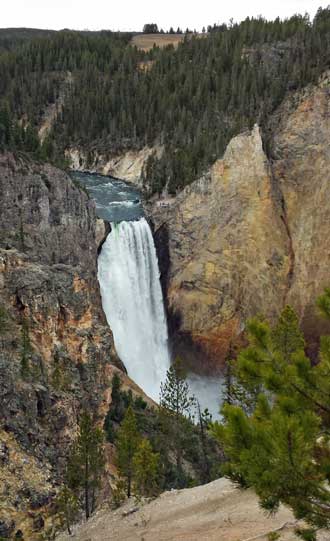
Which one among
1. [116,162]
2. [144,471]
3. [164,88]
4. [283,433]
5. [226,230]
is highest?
[164,88]

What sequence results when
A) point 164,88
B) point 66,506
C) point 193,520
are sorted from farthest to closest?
1. point 164,88
2. point 66,506
3. point 193,520

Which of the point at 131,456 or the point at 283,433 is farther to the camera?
the point at 131,456

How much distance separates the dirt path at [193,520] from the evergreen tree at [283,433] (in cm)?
631

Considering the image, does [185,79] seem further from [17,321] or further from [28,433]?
[28,433]

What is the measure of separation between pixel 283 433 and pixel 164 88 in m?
78.2

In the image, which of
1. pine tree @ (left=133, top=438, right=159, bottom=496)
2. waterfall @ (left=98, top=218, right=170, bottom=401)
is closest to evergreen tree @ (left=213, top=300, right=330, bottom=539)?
pine tree @ (left=133, top=438, right=159, bottom=496)

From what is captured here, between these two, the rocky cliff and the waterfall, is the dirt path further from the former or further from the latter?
the waterfall

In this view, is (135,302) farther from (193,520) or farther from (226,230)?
(193,520)

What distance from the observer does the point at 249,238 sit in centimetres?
4900

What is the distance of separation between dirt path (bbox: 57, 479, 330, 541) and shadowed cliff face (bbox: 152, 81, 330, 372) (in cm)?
2797

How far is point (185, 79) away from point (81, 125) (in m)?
17.7

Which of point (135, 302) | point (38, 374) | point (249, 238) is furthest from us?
point (249, 238)

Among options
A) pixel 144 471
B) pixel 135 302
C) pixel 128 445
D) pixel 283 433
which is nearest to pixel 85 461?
pixel 144 471

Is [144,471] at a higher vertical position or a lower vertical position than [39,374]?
lower
